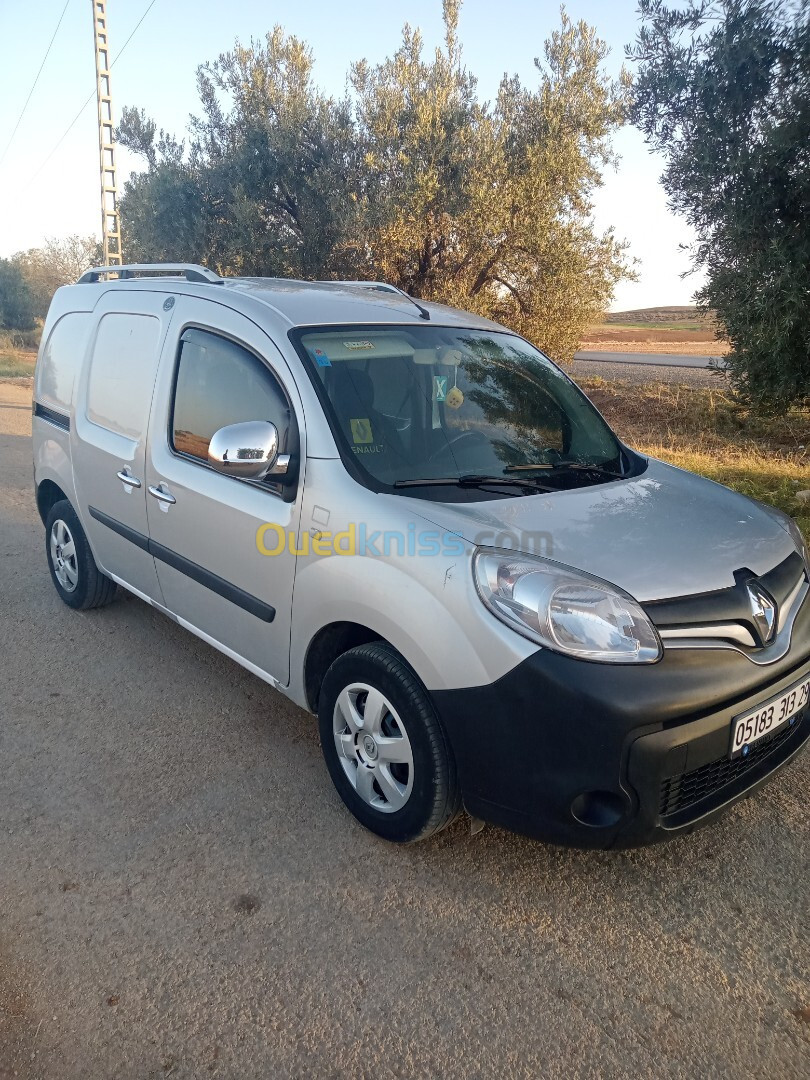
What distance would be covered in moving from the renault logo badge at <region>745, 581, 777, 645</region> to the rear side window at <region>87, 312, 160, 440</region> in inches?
109

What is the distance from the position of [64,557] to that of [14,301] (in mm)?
46475

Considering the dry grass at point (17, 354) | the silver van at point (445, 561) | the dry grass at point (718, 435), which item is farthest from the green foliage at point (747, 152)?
the dry grass at point (17, 354)

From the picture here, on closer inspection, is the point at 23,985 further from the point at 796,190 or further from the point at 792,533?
the point at 796,190

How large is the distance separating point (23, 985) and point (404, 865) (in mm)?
1172

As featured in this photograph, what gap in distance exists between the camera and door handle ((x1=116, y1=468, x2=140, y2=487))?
393 cm

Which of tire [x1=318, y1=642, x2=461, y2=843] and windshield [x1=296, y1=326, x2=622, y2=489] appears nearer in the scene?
tire [x1=318, y1=642, x2=461, y2=843]

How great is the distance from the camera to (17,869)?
8.90ft

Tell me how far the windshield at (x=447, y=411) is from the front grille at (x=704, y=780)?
114 cm

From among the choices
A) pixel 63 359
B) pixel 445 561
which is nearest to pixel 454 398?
pixel 445 561

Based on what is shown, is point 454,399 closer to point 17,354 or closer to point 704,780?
point 704,780

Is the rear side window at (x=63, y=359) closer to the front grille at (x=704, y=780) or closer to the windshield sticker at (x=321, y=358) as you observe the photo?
the windshield sticker at (x=321, y=358)

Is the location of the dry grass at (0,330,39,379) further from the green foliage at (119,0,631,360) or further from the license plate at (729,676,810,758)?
the license plate at (729,676,810,758)

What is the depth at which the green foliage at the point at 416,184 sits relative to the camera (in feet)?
41.5

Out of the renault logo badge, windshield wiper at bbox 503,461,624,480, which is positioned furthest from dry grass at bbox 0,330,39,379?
the renault logo badge
